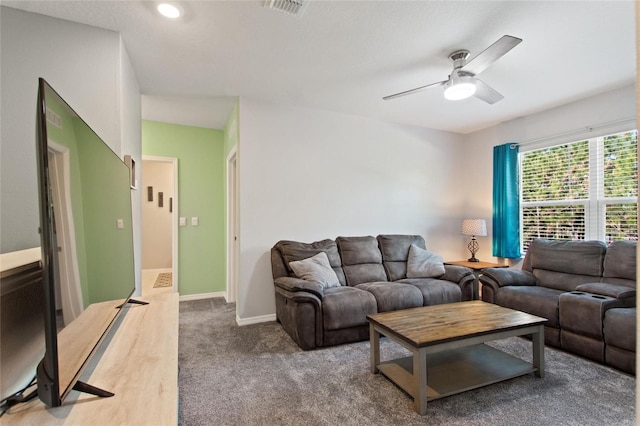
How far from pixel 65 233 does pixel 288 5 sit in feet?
5.94

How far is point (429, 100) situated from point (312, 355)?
3.06 m

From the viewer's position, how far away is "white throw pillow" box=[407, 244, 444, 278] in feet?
12.4

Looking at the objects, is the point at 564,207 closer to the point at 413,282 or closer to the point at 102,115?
the point at 413,282

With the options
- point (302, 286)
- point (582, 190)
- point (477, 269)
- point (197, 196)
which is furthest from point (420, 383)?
point (197, 196)

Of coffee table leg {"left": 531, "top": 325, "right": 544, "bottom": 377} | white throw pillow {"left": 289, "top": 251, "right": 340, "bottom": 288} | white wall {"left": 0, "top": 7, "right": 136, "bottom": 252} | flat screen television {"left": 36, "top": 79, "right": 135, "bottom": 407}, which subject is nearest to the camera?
flat screen television {"left": 36, "top": 79, "right": 135, "bottom": 407}

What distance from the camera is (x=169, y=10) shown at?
201 centimetres

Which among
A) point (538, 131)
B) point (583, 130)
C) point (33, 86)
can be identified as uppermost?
point (538, 131)

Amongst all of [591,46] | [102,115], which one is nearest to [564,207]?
[591,46]

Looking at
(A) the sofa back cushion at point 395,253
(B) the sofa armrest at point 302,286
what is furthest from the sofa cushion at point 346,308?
(A) the sofa back cushion at point 395,253

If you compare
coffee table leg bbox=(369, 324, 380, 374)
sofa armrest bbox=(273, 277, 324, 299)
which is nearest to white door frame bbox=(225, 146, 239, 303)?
sofa armrest bbox=(273, 277, 324, 299)

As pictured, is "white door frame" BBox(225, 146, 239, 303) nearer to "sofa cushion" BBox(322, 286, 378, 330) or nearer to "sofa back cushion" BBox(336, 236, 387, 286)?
"sofa back cushion" BBox(336, 236, 387, 286)

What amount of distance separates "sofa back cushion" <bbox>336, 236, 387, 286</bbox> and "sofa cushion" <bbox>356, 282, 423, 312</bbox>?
297 mm

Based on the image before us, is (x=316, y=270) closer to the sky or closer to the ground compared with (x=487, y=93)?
closer to the ground

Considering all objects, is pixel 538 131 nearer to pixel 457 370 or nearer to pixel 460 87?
pixel 460 87
